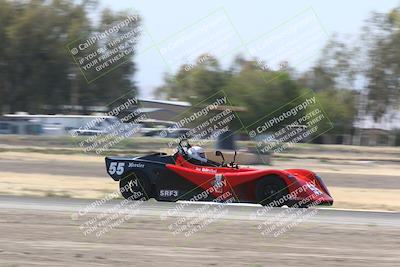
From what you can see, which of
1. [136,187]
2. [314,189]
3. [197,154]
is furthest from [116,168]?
[314,189]

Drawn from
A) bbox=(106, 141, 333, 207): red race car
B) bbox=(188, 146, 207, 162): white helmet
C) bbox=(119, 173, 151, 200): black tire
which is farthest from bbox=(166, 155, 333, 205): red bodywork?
bbox=(119, 173, 151, 200): black tire

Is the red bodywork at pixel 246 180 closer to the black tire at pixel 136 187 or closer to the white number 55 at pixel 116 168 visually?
the black tire at pixel 136 187

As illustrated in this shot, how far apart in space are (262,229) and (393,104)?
6425cm

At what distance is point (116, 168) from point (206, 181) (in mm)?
1781

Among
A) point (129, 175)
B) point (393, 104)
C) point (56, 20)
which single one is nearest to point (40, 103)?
point (56, 20)

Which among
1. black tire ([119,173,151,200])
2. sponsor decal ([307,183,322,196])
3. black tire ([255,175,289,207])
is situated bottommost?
sponsor decal ([307,183,322,196])

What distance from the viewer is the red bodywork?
1260 cm

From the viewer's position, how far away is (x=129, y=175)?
1340 centimetres

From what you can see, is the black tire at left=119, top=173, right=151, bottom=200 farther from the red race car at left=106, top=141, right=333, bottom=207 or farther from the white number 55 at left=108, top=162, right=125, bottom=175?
the white number 55 at left=108, top=162, right=125, bottom=175

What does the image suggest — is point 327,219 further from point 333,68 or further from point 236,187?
point 333,68

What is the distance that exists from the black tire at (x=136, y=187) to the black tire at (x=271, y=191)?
2.06 m

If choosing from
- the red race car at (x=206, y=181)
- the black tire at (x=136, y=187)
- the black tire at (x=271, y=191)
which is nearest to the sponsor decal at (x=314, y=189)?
the red race car at (x=206, y=181)

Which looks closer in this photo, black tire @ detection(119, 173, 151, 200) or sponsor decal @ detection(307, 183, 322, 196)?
sponsor decal @ detection(307, 183, 322, 196)

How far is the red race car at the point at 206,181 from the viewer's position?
497 inches
